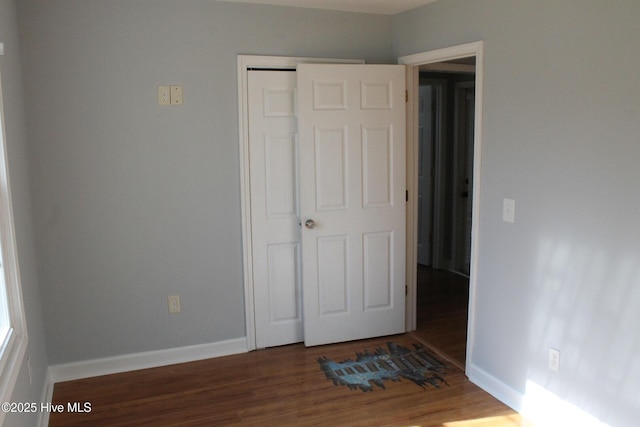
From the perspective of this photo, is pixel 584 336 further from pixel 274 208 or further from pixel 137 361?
pixel 137 361

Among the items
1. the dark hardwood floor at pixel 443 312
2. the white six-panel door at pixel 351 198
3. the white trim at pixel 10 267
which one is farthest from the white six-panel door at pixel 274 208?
the white trim at pixel 10 267

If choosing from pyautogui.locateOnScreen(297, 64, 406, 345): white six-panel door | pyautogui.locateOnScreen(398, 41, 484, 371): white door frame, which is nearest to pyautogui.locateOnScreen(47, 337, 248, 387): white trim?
pyautogui.locateOnScreen(297, 64, 406, 345): white six-panel door

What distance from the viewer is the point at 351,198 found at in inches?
151

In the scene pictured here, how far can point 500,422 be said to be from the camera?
2.88 m

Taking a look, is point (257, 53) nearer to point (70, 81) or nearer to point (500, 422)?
point (70, 81)

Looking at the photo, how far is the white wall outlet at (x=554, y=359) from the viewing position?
2.72 m

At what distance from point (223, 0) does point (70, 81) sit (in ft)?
3.61

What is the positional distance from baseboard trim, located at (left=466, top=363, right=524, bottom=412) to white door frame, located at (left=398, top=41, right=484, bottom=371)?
0.23 ft

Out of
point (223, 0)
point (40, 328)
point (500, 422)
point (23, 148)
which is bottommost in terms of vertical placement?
point (500, 422)

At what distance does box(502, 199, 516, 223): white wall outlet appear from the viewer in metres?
2.95

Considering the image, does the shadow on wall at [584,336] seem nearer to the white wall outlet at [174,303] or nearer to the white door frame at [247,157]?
the white door frame at [247,157]

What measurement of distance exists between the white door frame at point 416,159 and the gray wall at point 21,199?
248cm

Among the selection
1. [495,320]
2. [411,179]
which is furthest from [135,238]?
[495,320]

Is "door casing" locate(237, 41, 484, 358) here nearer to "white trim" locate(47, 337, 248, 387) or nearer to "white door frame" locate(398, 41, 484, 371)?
"white door frame" locate(398, 41, 484, 371)
